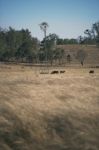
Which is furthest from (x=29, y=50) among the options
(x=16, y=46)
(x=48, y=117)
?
(x=48, y=117)

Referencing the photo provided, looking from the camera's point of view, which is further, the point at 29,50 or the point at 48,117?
the point at 29,50

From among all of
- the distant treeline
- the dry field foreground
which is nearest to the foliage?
the distant treeline

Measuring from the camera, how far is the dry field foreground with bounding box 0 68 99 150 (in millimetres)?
16344

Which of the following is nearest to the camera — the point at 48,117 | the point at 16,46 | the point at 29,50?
the point at 48,117

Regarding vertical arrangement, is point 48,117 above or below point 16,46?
below

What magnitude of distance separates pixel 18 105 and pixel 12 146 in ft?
18.6

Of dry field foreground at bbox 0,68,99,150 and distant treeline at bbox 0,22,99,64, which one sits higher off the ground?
distant treeline at bbox 0,22,99,64

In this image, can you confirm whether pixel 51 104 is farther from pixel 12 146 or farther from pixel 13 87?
pixel 12 146

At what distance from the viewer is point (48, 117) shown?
19.8m

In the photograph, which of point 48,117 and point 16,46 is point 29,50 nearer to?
point 16,46

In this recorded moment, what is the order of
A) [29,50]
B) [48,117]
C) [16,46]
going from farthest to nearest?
1. [16,46]
2. [29,50]
3. [48,117]

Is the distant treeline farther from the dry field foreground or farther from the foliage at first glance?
the dry field foreground

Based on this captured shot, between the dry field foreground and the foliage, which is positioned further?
the foliage

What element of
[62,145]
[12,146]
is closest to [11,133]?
[12,146]
